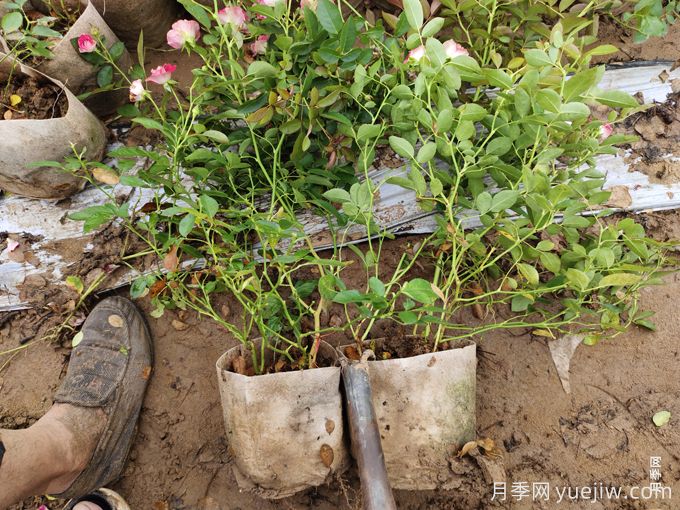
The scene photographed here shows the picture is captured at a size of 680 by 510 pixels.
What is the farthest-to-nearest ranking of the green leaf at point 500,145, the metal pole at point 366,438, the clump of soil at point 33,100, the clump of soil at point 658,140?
the clump of soil at point 658,140, the clump of soil at point 33,100, the green leaf at point 500,145, the metal pole at point 366,438

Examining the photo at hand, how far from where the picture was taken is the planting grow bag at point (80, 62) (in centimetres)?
146

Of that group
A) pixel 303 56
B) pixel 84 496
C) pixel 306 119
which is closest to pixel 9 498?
pixel 84 496

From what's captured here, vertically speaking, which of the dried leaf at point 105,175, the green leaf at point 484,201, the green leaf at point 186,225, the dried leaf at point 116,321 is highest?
the green leaf at point 186,225

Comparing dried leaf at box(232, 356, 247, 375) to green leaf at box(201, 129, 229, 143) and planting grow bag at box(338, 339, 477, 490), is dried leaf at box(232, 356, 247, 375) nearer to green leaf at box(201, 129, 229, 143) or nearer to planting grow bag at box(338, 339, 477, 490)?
planting grow bag at box(338, 339, 477, 490)

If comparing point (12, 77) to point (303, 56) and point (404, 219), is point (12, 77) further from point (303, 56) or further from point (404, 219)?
point (404, 219)

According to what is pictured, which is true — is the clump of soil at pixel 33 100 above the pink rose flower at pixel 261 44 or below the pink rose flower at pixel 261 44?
below

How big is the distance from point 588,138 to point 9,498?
5.37ft

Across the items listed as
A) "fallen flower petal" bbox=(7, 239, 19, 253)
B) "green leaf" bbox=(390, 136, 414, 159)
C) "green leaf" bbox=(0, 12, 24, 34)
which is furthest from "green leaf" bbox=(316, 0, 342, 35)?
"fallen flower petal" bbox=(7, 239, 19, 253)

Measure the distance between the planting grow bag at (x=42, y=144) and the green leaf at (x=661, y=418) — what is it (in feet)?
6.15

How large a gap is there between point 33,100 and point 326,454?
1365 millimetres

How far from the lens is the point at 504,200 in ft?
3.59

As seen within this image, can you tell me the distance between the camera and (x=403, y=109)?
1172mm

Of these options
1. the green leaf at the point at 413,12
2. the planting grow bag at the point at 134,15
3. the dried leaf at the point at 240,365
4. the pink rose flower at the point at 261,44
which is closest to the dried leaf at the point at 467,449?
the dried leaf at the point at 240,365

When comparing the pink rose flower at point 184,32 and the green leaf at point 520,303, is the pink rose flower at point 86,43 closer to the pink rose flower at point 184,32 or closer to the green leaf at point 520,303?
the pink rose flower at point 184,32
